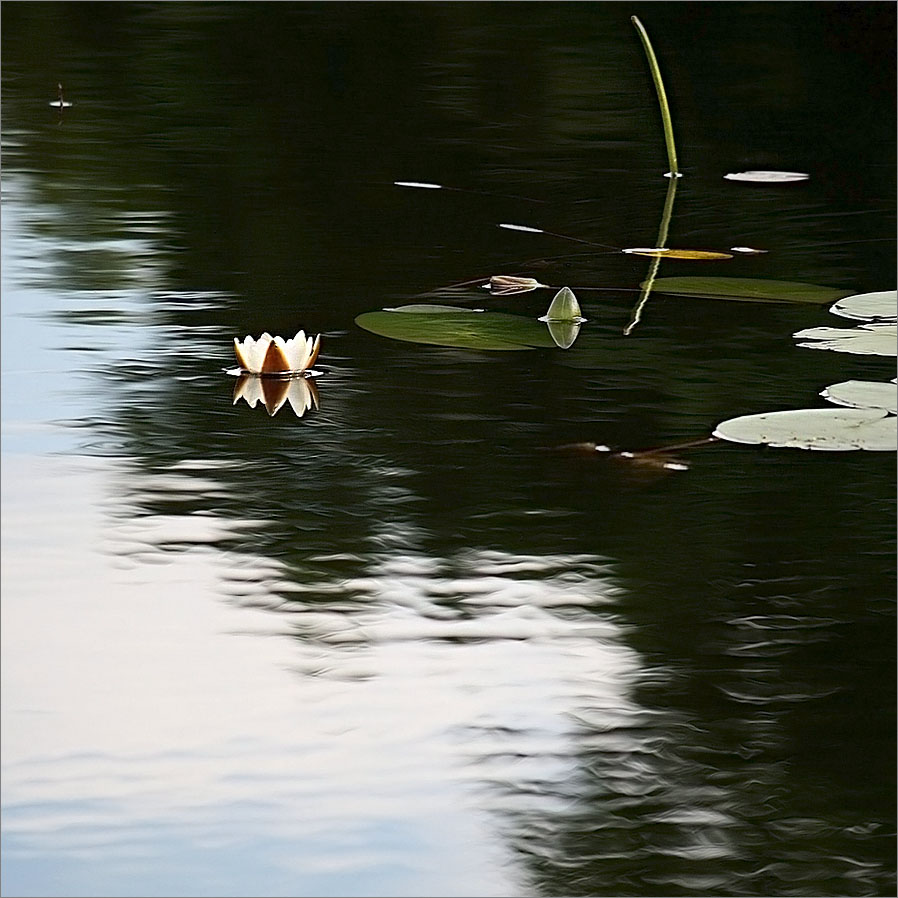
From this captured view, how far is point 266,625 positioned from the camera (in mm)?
1448

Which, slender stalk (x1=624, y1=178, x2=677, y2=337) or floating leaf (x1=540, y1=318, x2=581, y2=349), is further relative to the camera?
slender stalk (x1=624, y1=178, x2=677, y2=337)

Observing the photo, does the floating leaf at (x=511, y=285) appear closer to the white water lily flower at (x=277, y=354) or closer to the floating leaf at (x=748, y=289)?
the floating leaf at (x=748, y=289)

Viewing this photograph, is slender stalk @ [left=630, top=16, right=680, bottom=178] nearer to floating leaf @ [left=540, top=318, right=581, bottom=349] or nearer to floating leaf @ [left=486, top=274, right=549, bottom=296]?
floating leaf @ [left=486, top=274, right=549, bottom=296]

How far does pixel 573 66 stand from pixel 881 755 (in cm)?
352

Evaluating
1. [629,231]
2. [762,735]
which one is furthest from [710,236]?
[762,735]

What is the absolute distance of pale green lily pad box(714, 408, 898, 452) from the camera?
6.14 feet

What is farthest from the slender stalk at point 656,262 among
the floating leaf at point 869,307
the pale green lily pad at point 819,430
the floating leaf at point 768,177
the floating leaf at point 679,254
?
the pale green lily pad at point 819,430

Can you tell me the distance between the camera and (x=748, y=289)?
2.52m

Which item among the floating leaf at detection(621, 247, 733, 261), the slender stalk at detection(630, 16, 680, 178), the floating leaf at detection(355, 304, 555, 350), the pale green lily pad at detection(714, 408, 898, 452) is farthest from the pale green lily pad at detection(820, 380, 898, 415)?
the slender stalk at detection(630, 16, 680, 178)

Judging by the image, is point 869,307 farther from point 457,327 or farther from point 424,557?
point 424,557

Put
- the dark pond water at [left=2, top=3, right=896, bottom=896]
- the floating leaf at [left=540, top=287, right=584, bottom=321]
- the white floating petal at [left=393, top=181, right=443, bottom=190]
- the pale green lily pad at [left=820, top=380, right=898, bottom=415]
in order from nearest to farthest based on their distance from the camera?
the dark pond water at [left=2, top=3, right=896, bottom=896]
the pale green lily pad at [left=820, top=380, right=898, bottom=415]
the floating leaf at [left=540, top=287, right=584, bottom=321]
the white floating petal at [left=393, top=181, right=443, bottom=190]

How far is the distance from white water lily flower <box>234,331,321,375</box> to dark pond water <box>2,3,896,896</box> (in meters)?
0.04

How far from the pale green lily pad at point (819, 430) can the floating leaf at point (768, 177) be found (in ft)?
4.76

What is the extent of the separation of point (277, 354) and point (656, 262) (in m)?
0.84
